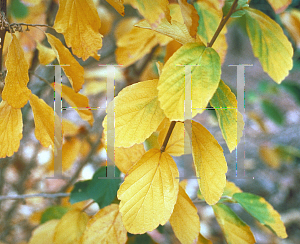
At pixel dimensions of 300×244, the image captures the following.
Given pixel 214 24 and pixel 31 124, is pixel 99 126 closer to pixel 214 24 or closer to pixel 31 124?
pixel 31 124

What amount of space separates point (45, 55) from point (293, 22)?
302mm

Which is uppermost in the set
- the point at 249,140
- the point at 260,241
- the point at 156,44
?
the point at 156,44

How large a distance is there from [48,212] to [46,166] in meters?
0.06

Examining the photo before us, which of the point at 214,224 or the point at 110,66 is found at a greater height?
the point at 110,66

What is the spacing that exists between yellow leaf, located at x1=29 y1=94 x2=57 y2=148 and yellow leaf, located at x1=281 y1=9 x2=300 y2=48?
0.95 ft

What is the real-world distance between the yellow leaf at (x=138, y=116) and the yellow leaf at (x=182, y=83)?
32 millimetres

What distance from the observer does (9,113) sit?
0.27 m

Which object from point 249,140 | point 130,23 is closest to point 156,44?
point 130,23

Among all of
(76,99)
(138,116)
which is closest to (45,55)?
(76,99)

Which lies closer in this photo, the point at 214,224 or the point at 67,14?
the point at 67,14

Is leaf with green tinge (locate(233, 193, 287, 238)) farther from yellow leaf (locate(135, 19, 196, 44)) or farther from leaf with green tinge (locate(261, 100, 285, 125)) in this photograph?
yellow leaf (locate(135, 19, 196, 44))

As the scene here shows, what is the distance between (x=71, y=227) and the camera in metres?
0.30

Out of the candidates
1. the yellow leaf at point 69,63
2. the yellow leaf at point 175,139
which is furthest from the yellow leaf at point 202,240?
the yellow leaf at point 69,63

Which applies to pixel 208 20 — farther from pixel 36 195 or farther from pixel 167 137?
pixel 36 195
